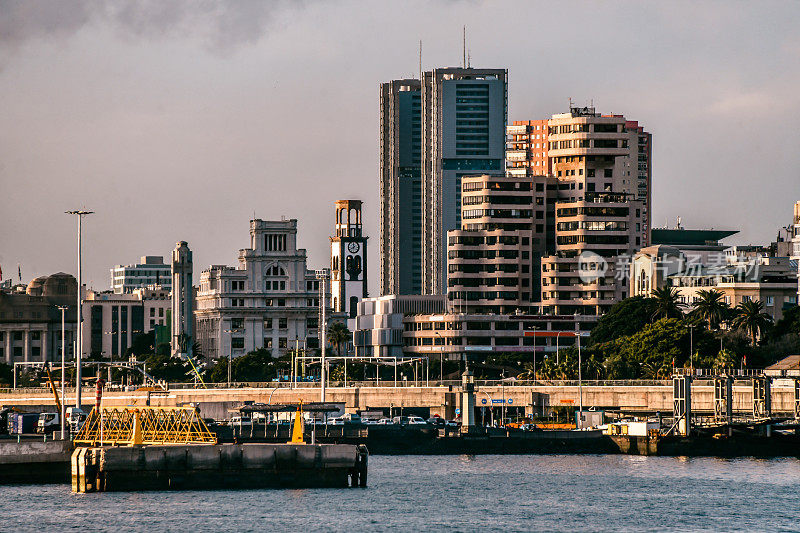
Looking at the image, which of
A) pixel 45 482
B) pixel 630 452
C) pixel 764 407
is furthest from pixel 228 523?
pixel 764 407

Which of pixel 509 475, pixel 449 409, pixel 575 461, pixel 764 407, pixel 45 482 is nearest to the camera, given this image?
pixel 45 482

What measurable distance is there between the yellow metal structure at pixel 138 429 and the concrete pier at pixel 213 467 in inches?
86.3

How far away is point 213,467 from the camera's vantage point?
116 meters

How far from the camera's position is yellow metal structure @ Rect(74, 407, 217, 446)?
384ft

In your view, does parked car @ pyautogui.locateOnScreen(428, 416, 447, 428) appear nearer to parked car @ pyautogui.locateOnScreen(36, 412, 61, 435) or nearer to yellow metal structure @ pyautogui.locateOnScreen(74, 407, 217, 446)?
parked car @ pyautogui.locateOnScreen(36, 412, 61, 435)

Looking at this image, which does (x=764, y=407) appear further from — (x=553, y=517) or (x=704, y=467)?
(x=553, y=517)

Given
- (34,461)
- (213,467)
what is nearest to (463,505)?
(213,467)

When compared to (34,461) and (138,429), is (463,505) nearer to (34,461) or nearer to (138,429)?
(138,429)

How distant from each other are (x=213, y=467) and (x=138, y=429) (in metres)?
6.10

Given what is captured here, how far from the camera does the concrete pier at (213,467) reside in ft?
374

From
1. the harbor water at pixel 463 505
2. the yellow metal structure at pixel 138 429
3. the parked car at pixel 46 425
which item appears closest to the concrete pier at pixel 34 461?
the harbor water at pixel 463 505

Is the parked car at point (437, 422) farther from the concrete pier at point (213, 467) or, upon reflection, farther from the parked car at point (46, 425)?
the concrete pier at point (213, 467)

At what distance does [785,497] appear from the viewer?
11831cm

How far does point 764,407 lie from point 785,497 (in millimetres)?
52368
